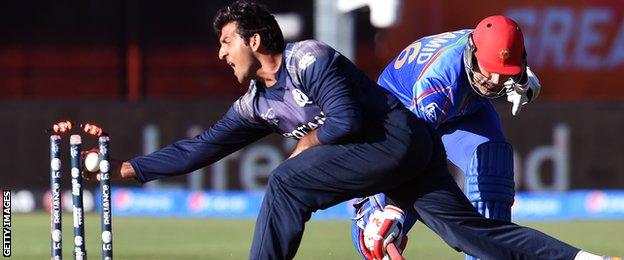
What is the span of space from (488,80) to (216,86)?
32.3 feet

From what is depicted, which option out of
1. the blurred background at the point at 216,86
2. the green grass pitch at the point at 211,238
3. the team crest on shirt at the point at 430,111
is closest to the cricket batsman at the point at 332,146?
the team crest on shirt at the point at 430,111

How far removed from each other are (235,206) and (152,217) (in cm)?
73

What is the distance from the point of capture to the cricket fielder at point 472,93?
6578 mm

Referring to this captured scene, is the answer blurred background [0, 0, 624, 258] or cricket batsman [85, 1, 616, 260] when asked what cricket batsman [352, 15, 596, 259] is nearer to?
cricket batsman [85, 1, 616, 260]

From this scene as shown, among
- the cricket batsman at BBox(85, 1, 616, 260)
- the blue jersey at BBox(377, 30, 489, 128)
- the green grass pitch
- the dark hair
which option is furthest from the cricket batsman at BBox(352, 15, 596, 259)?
the green grass pitch

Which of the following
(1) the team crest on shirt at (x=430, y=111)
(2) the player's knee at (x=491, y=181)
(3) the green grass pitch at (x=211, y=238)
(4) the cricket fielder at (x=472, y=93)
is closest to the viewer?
(1) the team crest on shirt at (x=430, y=111)

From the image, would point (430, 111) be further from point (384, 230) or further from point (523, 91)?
point (523, 91)

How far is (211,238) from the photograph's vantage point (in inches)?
425

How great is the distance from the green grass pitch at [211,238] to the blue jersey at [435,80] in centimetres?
227

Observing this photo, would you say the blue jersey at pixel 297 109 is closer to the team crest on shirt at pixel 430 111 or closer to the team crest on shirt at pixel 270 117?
the team crest on shirt at pixel 270 117

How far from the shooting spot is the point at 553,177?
13.4m

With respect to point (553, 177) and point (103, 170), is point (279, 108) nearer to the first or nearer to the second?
point (103, 170)

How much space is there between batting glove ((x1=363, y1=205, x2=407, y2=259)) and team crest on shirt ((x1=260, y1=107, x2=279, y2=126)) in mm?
805

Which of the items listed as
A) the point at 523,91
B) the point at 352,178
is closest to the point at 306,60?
the point at 352,178
